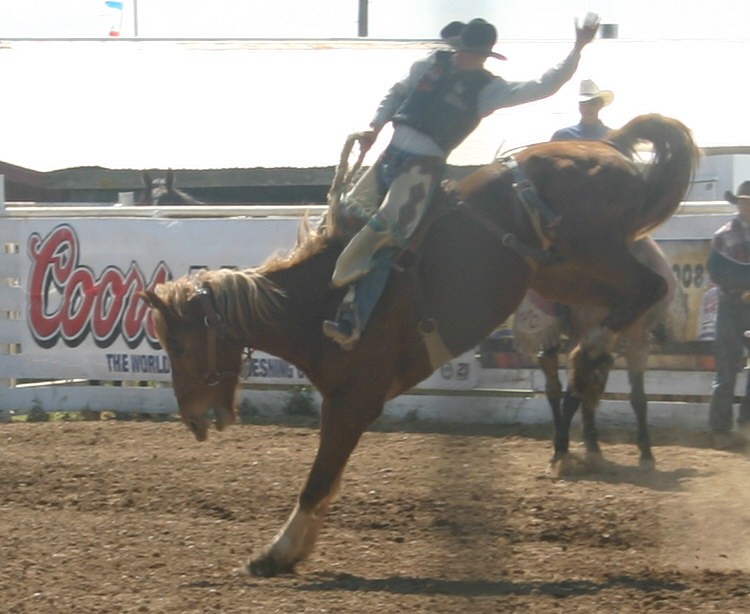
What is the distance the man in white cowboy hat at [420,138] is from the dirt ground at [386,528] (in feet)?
3.68

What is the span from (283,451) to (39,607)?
3624 mm

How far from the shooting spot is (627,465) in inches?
313

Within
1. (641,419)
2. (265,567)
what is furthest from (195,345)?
(641,419)

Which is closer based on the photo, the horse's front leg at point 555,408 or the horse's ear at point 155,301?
the horse's ear at point 155,301

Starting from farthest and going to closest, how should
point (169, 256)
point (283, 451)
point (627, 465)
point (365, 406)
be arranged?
1. point (169, 256)
2. point (283, 451)
3. point (627, 465)
4. point (365, 406)

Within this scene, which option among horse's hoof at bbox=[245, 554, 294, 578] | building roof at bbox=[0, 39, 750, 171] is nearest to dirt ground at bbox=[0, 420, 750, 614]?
horse's hoof at bbox=[245, 554, 294, 578]

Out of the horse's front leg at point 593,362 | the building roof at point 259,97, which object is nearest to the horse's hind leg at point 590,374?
the horse's front leg at point 593,362

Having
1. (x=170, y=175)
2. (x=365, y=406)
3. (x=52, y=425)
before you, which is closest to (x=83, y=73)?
(x=170, y=175)

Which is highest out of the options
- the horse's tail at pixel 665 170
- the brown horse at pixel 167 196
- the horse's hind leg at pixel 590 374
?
the horse's tail at pixel 665 170

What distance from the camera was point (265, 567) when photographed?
214 inches

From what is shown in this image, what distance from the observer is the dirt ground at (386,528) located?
5047 millimetres

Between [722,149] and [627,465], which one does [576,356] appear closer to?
[627,465]

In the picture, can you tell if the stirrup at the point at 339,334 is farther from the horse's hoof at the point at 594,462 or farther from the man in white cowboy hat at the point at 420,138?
the horse's hoof at the point at 594,462

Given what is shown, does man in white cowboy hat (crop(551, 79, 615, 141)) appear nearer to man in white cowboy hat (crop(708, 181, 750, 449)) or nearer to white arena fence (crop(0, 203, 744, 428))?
man in white cowboy hat (crop(708, 181, 750, 449))
